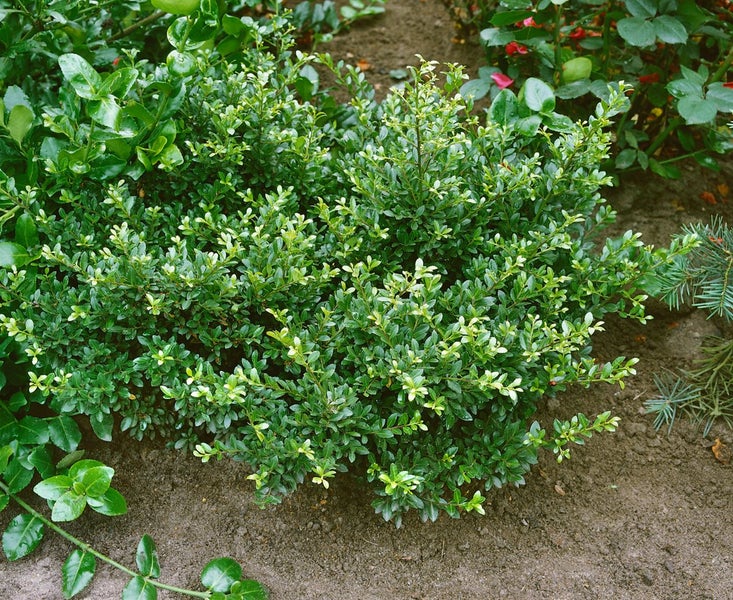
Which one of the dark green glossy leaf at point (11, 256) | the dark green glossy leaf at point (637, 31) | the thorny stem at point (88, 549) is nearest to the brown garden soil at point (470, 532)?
the thorny stem at point (88, 549)

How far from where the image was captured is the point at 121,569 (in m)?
1.64

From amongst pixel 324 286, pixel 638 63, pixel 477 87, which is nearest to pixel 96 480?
pixel 324 286

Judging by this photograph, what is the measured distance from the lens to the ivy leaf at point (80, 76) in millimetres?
1615

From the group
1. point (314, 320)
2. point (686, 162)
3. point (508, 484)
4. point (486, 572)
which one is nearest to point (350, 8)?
point (686, 162)

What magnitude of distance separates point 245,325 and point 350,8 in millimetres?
1687

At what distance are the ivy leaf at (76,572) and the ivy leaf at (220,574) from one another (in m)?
0.24

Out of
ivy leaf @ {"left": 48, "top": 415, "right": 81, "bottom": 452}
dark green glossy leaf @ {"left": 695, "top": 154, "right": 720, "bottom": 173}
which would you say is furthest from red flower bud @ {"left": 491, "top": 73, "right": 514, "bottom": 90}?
ivy leaf @ {"left": 48, "top": 415, "right": 81, "bottom": 452}

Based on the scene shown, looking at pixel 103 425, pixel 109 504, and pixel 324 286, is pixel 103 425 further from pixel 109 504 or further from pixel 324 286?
pixel 324 286

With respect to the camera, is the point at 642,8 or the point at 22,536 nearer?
the point at 22,536

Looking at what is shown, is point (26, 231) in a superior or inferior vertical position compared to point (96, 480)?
superior

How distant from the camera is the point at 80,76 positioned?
162cm

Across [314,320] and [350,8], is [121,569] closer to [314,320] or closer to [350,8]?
[314,320]

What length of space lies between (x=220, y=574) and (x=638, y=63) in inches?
72.1

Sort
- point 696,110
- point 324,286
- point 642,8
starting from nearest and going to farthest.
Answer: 1. point 324,286
2. point 696,110
3. point 642,8
